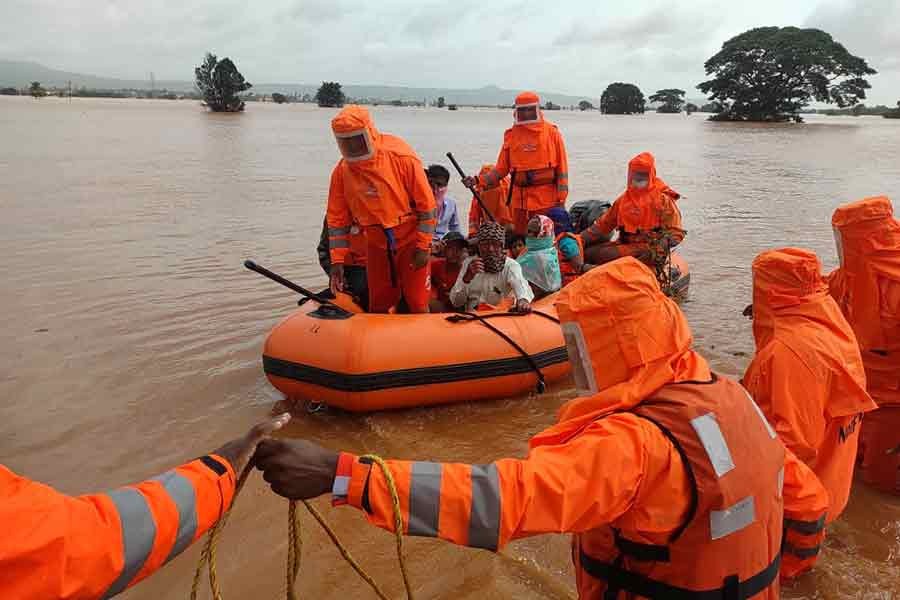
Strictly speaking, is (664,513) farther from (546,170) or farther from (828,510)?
(546,170)

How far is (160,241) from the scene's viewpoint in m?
9.20

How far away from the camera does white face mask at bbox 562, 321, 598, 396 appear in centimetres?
164

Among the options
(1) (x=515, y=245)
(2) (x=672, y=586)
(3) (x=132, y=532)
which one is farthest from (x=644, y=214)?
(3) (x=132, y=532)

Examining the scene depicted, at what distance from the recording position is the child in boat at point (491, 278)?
184 inches

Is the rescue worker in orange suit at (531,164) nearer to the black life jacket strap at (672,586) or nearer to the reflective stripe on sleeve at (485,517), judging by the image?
the black life jacket strap at (672,586)

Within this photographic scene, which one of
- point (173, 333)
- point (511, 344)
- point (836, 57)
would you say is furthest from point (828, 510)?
point (836, 57)

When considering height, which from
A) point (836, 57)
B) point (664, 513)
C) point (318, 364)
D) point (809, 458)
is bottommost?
point (318, 364)

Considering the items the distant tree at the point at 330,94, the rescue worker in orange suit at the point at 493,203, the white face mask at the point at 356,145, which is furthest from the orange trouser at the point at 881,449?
the distant tree at the point at 330,94

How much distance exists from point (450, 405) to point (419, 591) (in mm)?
1679

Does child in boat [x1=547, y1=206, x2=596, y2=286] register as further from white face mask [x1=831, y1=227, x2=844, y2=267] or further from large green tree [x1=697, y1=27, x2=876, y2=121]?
large green tree [x1=697, y1=27, x2=876, y2=121]

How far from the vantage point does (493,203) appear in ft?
22.2

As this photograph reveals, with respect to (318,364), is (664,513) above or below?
above

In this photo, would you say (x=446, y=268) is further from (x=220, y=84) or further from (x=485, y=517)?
(x=220, y=84)

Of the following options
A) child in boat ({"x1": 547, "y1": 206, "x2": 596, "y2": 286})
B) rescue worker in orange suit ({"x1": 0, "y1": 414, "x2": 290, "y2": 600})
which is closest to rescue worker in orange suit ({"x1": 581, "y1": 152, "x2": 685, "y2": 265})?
child in boat ({"x1": 547, "y1": 206, "x2": 596, "y2": 286})
